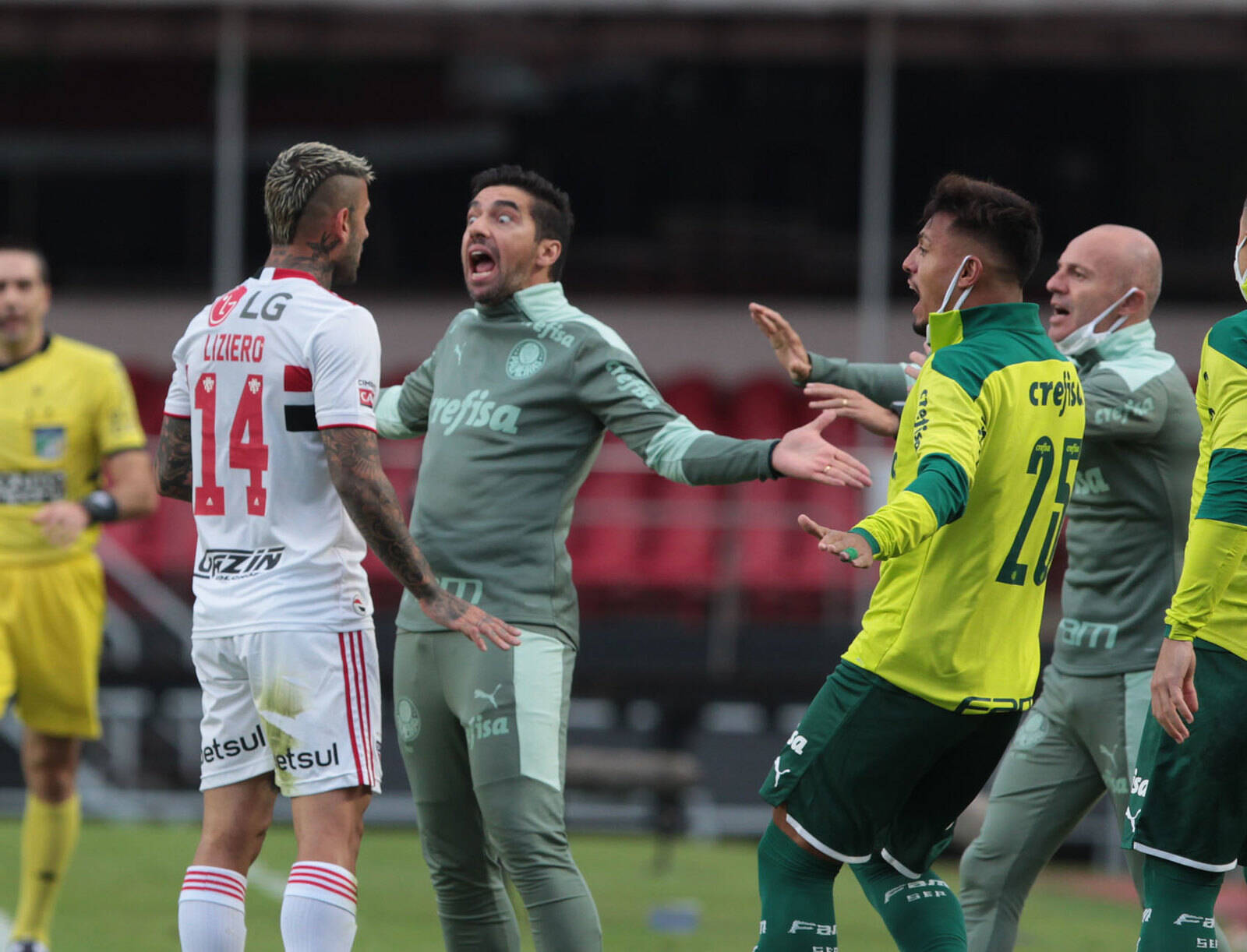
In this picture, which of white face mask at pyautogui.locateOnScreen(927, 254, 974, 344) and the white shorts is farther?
the white shorts

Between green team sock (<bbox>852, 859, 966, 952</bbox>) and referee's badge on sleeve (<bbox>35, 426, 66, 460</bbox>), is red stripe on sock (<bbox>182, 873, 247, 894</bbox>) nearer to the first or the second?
green team sock (<bbox>852, 859, 966, 952</bbox>)

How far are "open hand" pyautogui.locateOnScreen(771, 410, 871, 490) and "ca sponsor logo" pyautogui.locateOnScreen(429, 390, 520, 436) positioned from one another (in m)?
0.84

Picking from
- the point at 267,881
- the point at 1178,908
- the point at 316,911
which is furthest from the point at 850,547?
the point at 267,881

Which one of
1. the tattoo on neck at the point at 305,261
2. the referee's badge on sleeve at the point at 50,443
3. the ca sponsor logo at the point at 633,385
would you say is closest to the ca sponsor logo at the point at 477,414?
the ca sponsor logo at the point at 633,385

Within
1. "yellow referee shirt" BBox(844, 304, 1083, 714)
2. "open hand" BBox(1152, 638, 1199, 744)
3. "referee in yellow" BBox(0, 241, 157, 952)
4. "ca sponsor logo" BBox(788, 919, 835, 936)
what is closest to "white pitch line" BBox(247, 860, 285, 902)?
"referee in yellow" BBox(0, 241, 157, 952)

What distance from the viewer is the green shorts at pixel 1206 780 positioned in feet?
13.7

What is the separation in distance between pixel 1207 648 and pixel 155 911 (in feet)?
17.3

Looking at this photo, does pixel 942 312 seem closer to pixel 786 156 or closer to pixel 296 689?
pixel 296 689

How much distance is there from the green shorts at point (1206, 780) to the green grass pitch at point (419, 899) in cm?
340

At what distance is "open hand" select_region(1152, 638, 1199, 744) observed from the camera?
13.6 feet

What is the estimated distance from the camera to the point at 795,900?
13.6ft

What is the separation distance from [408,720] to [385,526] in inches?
29.1

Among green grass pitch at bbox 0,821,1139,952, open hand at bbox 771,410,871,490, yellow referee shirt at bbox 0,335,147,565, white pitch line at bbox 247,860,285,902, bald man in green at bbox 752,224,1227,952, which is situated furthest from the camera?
white pitch line at bbox 247,860,285,902

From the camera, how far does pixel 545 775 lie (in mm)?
4652
